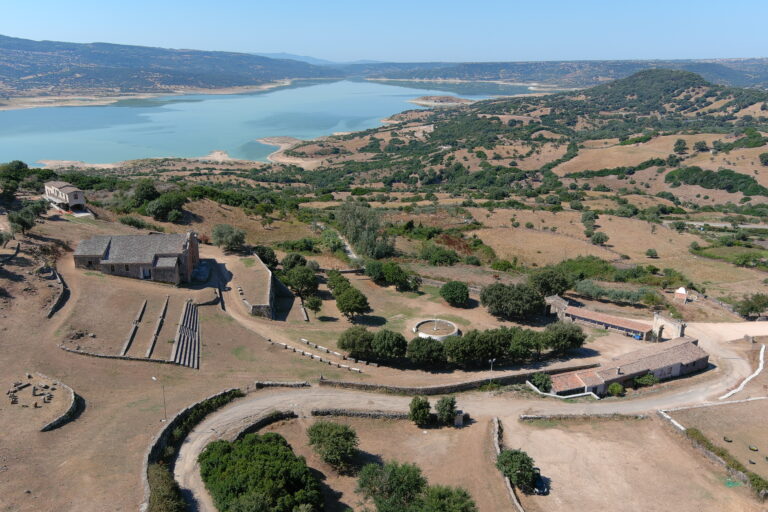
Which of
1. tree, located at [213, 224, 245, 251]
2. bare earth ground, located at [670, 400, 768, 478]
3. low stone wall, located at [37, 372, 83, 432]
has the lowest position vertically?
bare earth ground, located at [670, 400, 768, 478]

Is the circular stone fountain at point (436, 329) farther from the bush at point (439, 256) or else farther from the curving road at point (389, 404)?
the bush at point (439, 256)

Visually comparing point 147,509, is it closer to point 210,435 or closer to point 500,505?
point 210,435

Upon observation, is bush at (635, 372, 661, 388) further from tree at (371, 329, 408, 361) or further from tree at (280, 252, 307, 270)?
tree at (280, 252, 307, 270)

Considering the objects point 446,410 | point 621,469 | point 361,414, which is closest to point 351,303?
point 361,414

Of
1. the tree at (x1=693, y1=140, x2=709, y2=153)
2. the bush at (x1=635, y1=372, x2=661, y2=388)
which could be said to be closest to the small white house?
the bush at (x1=635, y1=372, x2=661, y2=388)

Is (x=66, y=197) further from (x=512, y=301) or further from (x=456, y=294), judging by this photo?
(x=512, y=301)

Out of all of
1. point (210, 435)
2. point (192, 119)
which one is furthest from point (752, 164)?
point (192, 119)

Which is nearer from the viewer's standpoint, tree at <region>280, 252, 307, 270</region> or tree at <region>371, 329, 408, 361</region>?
tree at <region>371, 329, 408, 361</region>
